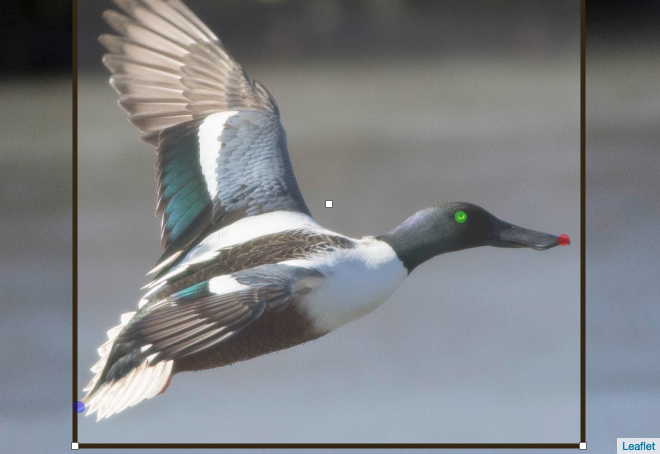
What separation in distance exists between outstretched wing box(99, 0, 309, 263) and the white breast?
0.31 m

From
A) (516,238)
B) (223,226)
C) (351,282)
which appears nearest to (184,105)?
(223,226)

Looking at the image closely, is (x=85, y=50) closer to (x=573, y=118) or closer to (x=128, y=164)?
(x=128, y=164)

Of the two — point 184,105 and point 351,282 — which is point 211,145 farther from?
point 351,282

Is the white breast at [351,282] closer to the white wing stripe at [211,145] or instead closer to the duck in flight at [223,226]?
the duck in flight at [223,226]

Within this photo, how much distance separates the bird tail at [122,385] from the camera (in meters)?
2.12

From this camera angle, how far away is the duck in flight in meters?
2.06

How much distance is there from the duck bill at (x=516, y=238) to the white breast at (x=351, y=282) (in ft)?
0.83

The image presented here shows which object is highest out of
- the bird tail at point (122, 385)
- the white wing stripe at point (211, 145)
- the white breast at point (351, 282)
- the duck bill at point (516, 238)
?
the white wing stripe at point (211, 145)

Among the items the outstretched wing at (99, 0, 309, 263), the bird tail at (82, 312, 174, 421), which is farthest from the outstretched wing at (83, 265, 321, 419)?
the outstretched wing at (99, 0, 309, 263)

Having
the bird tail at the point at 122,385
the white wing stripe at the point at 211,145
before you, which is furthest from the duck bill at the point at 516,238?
the bird tail at the point at 122,385

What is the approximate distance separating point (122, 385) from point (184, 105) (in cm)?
71

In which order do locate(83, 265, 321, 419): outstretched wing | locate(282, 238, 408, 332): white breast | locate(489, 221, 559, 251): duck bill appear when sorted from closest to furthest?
locate(83, 265, 321, 419): outstretched wing, locate(282, 238, 408, 332): white breast, locate(489, 221, 559, 251): duck bill

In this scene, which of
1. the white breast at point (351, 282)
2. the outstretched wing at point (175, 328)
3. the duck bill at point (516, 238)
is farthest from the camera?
the duck bill at point (516, 238)

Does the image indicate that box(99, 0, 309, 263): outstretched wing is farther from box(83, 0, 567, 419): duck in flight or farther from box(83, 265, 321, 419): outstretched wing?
box(83, 265, 321, 419): outstretched wing
